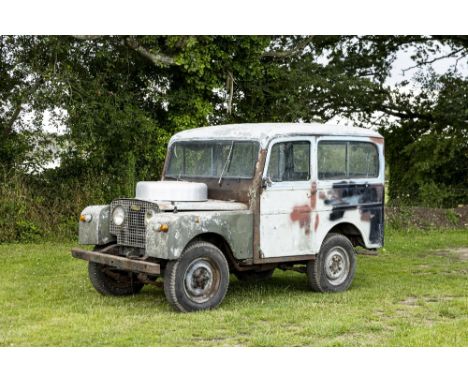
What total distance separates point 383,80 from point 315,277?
570 inches

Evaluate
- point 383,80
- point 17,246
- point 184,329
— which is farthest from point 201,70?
point 184,329

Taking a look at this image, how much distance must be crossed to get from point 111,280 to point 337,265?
3.05m

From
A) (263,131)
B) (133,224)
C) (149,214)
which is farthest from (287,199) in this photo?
(133,224)

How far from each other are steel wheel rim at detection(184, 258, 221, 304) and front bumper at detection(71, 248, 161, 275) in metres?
0.42

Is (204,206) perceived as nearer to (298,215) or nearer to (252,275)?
(298,215)

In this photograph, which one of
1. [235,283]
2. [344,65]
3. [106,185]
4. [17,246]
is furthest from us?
[344,65]

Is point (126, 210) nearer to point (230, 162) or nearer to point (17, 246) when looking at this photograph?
point (230, 162)

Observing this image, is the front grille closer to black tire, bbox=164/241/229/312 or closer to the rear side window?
black tire, bbox=164/241/229/312

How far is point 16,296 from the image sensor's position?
976cm

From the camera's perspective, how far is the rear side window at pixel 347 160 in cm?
986

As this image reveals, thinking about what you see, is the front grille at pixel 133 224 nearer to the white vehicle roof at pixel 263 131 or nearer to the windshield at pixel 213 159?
the windshield at pixel 213 159

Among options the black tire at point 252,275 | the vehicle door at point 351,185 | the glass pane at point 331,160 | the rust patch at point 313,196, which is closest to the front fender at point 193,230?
the black tire at point 252,275

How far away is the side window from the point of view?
929cm

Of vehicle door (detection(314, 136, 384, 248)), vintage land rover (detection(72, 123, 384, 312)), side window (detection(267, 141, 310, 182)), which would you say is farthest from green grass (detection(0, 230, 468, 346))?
side window (detection(267, 141, 310, 182))
